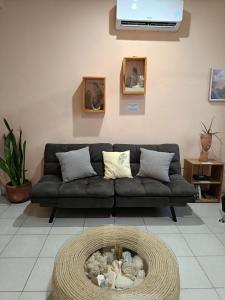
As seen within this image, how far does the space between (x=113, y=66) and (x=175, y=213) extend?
7.31 feet

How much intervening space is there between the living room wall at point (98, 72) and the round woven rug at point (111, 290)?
1886mm

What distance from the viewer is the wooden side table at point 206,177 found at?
3.18m

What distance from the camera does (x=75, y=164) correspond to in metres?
2.97

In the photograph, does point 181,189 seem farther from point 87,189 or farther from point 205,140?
point 87,189

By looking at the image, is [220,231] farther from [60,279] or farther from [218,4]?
[218,4]

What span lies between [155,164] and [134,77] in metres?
1.29

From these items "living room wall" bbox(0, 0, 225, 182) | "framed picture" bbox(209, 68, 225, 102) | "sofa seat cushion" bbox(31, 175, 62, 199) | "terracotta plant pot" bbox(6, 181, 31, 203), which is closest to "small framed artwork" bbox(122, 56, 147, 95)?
"living room wall" bbox(0, 0, 225, 182)

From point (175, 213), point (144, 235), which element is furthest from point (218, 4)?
point (144, 235)

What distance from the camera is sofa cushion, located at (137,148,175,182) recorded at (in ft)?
9.71

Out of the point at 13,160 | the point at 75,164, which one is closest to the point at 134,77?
the point at 75,164

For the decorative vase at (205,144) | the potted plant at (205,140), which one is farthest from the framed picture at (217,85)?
the decorative vase at (205,144)

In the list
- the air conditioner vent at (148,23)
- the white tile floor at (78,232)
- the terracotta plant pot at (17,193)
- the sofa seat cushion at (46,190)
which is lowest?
the white tile floor at (78,232)

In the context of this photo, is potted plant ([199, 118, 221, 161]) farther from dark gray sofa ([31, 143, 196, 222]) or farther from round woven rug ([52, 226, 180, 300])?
round woven rug ([52, 226, 180, 300])

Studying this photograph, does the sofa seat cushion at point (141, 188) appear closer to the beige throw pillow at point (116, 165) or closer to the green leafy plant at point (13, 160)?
the beige throw pillow at point (116, 165)
